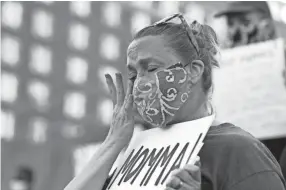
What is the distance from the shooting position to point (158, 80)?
125 cm

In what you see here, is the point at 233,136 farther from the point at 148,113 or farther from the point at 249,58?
the point at 249,58

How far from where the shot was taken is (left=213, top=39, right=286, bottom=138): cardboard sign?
8.20 ft

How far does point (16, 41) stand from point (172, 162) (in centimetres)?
3039

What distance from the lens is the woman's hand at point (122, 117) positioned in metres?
1.32

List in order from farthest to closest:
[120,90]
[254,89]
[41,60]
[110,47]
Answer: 1. [110,47]
2. [41,60]
3. [254,89]
4. [120,90]

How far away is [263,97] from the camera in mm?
2588

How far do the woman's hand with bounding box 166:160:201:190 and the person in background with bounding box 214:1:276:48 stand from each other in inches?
68.9

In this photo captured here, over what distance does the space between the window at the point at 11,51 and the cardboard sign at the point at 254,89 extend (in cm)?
2869

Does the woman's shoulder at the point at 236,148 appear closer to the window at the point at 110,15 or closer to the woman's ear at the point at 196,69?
the woman's ear at the point at 196,69

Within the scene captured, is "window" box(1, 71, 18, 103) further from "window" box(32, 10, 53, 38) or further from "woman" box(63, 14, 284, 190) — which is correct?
"woman" box(63, 14, 284, 190)

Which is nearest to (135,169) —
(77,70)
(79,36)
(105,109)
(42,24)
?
(105,109)

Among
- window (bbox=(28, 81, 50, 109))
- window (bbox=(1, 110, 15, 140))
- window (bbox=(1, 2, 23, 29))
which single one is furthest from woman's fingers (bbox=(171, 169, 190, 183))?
window (bbox=(28, 81, 50, 109))

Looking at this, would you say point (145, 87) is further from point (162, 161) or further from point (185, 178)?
point (185, 178)

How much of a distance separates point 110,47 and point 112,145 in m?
32.6
